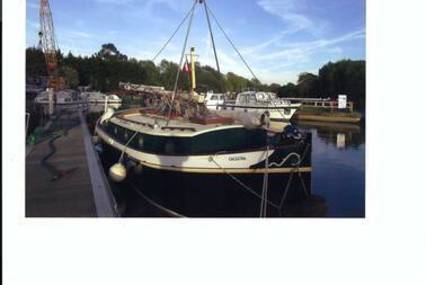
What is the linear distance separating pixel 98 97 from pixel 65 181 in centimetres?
124

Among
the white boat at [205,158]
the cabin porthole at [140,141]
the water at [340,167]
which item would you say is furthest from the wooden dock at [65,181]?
the water at [340,167]

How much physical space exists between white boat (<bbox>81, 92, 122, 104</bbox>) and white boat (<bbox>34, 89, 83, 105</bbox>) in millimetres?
84

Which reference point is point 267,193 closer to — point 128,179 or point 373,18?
point 128,179

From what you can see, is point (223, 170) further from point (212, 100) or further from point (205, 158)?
point (212, 100)

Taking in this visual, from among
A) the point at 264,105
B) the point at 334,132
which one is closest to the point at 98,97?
the point at 264,105

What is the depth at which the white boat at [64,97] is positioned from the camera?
15.4 feet

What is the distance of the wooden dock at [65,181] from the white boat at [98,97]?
0.20 metres

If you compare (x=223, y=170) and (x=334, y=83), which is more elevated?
(x=334, y=83)

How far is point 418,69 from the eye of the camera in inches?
158

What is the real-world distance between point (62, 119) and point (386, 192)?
3879 millimetres

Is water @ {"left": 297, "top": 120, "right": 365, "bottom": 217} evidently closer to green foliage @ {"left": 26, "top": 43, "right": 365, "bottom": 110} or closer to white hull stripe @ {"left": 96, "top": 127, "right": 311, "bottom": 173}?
green foliage @ {"left": 26, "top": 43, "right": 365, "bottom": 110}

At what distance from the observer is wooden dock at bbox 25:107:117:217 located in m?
4.11

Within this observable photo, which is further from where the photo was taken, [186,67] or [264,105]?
[264,105]

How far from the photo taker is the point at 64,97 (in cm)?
520
